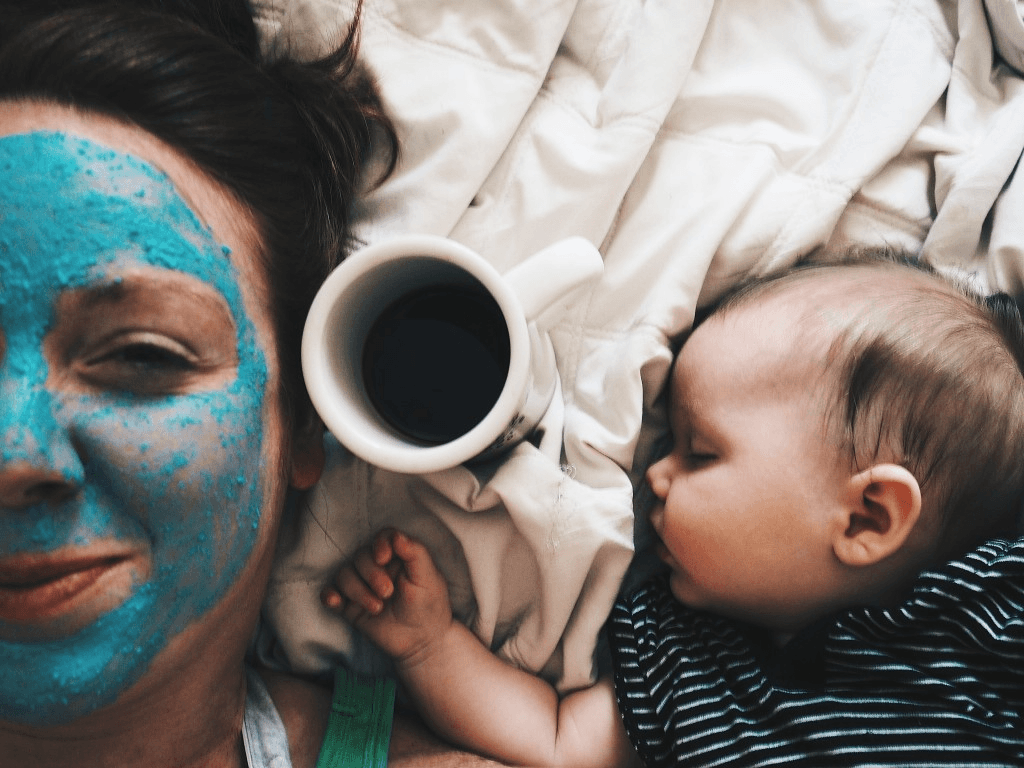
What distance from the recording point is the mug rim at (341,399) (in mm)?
760

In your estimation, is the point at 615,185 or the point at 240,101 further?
the point at 615,185

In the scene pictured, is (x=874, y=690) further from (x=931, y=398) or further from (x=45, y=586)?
(x=45, y=586)

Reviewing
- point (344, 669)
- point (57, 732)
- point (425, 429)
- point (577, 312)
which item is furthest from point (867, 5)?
point (57, 732)

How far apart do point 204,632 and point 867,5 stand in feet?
3.44

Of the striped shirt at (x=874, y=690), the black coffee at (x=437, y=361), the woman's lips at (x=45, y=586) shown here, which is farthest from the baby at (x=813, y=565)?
the woman's lips at (x=45, y=586)

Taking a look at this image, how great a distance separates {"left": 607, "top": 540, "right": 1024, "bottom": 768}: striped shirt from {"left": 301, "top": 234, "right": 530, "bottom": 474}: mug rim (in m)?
0.40

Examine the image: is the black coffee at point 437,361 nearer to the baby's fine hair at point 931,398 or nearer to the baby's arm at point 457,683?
the baby's arm at point 457,683

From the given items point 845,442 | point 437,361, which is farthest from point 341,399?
point 845,442

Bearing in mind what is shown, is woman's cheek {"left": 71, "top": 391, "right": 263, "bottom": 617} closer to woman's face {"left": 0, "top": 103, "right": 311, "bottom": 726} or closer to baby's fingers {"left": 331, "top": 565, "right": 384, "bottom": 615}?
woman's face {"left": 0, "top": 103, "right": 311, "bottom": 726}

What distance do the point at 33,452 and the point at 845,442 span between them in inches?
30.1

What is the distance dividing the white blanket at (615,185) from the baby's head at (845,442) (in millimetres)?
93

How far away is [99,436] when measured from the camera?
2.36 feet

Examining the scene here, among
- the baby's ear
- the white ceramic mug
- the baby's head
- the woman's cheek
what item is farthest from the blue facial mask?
the baby's ear

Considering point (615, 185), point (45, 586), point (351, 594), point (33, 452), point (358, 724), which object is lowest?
point (358, 724)
